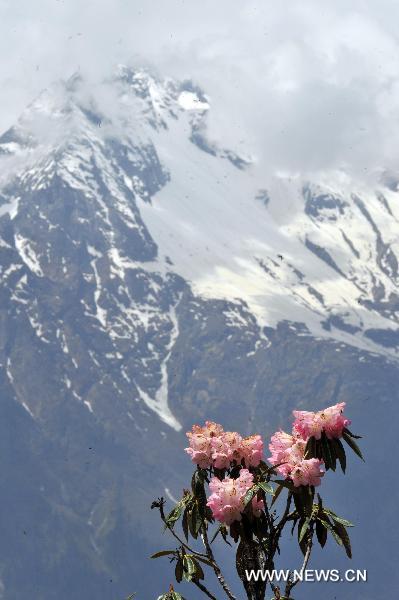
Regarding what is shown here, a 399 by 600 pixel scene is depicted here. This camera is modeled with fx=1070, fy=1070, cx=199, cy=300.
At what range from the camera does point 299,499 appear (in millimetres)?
16109

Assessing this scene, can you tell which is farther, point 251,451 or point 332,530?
point 251,451

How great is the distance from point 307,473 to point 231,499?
1208 mm

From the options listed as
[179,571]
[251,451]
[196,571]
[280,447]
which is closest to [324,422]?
[280,447]

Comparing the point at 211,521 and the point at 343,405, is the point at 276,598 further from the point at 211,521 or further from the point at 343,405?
the point at 343,405

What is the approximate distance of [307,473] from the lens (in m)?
16.0

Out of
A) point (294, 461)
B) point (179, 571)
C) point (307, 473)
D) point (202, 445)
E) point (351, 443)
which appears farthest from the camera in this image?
point (202, 445)

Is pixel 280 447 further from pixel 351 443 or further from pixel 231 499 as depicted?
pixel 351 443

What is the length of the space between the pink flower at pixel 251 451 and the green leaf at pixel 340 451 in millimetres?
1402

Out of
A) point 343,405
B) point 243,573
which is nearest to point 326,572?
point 243,573

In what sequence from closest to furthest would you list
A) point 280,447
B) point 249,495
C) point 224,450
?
point 249,495
point 280,447
point 224,450

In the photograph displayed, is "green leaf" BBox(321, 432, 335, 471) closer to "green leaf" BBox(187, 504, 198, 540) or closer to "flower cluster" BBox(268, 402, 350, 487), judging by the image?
"flower cluster" BBox(268, 402, 350, 487)

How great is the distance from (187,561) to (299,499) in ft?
6.87

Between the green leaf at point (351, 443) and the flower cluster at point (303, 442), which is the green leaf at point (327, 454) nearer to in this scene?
the flower cluster at point (303, 442)

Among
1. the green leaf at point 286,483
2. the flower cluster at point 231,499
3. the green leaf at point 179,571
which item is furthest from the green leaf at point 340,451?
the green leaf at point 179,571
